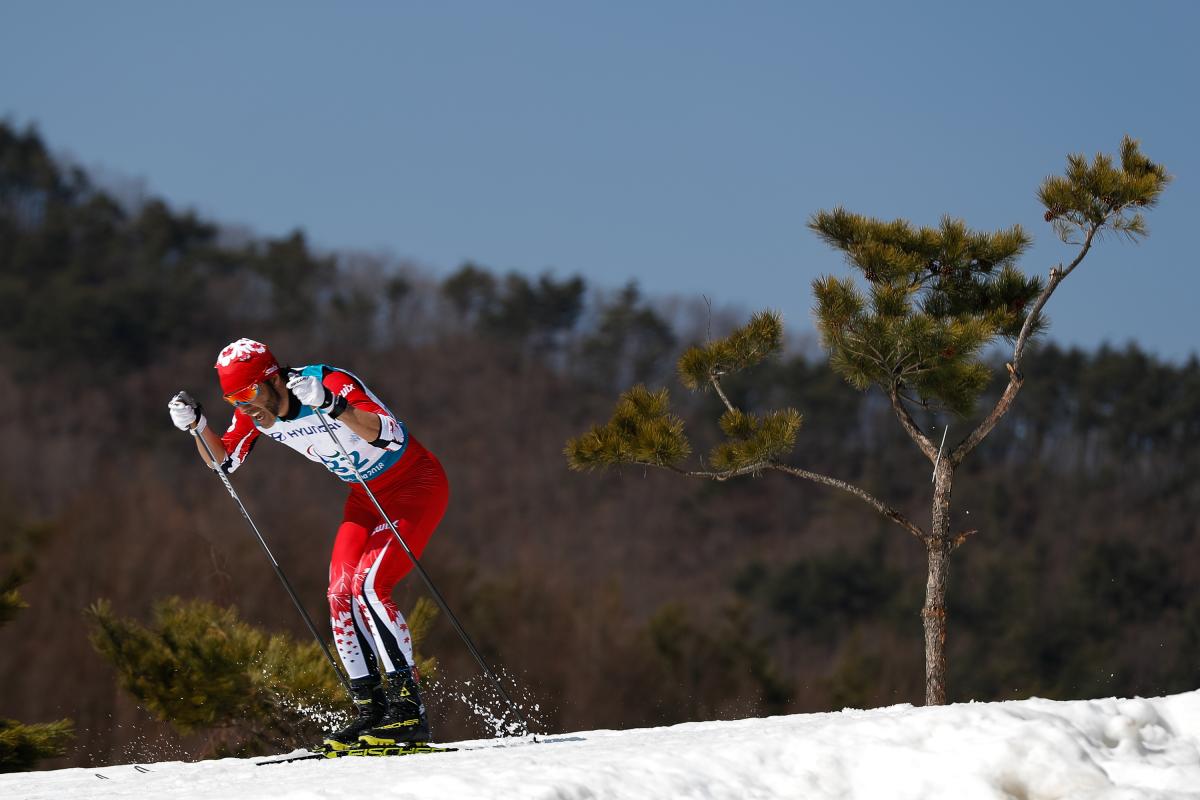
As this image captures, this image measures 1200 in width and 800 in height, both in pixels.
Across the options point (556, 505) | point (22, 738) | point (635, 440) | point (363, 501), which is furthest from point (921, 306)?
point (556, 505)

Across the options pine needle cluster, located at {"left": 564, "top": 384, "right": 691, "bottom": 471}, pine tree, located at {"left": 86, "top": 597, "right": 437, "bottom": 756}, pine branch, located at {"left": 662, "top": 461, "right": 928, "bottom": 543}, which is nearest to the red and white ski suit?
pine needle cluster, located at {"left": 564, "top": 384, "right": 691, "bottom": 471}

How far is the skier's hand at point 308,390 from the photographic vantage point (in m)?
5.85

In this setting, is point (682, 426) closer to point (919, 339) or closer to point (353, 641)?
point (919, 339)

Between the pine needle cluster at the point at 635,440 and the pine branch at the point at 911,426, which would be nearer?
the pine branch at the point at 911,426

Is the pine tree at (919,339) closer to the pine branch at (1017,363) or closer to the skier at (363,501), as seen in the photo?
the pine branch at (1017,363)

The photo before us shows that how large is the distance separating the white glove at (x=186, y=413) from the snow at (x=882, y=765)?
1906 mm

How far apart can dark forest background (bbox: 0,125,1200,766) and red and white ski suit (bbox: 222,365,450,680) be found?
2112 cm

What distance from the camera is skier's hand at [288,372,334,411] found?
230 inches

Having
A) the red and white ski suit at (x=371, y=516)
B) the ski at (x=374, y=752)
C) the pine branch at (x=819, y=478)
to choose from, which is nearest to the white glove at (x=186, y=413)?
the red and white ski suit at (x=371, y=516)

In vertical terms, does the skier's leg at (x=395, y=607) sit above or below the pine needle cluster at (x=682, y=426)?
below

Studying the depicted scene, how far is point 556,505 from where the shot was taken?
66188 millimetres

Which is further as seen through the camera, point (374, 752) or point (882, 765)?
point (374, 752)

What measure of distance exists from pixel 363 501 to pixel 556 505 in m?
60.0

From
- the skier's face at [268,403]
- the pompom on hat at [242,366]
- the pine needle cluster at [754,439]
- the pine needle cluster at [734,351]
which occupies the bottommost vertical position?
the pine needle cluster at [754,439]
